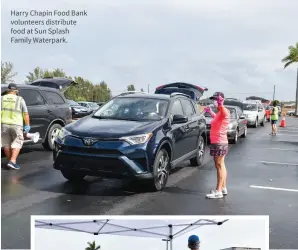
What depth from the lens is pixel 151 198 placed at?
4.82 meters

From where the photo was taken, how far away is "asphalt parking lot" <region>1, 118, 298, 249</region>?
155 inches

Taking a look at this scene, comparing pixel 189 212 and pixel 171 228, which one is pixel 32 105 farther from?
pixel 171 228

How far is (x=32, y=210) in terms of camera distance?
4086 mm

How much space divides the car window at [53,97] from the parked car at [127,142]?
273 cm

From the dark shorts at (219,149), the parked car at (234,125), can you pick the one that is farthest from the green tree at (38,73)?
the parked car at (234,125)

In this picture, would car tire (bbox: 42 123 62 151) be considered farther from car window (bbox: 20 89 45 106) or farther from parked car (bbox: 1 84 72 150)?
car window (bbox: 20 89 45 106)

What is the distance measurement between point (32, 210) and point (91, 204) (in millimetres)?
639

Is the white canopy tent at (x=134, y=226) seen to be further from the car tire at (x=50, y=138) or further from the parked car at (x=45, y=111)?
the car tire at (x=50, y=138)

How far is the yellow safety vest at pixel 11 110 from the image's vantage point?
19.8 ft

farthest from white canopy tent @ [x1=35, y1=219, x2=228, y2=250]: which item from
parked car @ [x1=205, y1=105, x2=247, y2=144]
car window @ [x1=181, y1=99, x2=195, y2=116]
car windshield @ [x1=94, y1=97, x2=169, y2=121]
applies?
parked car @ [x1=205, y1=105, x2=247, y2=144]

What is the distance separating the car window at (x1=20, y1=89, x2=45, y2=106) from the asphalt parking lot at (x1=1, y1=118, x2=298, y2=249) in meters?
1.33

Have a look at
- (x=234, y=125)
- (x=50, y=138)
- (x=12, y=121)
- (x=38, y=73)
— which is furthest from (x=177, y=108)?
(x=234, y=125)

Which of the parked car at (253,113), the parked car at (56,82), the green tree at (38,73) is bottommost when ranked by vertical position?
the parked car at (253,113)

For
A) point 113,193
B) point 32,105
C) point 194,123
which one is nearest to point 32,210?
point 113,193
